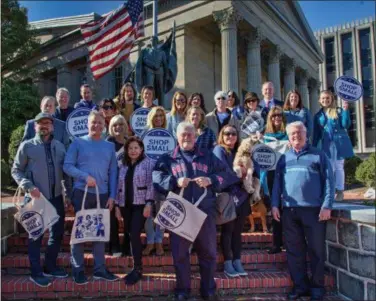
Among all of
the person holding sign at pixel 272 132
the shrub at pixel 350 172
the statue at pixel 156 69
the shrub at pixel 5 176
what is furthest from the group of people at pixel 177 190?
the shrub at pixel 350 172

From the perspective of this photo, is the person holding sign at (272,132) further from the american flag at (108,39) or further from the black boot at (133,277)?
the american flag at (108,39)

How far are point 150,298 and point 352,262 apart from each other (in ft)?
7.63

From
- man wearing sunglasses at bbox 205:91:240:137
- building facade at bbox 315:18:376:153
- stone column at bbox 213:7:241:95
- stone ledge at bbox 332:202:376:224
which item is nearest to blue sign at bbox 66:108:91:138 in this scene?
man wearing sunglasses at bbox 205:91:240:137

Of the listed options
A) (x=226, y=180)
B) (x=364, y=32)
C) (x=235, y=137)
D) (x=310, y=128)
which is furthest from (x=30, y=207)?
(x=364, y=32)

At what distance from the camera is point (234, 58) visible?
2073 centimetres

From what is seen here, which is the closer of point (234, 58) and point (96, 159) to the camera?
point (96, 159)

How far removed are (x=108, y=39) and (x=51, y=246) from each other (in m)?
7.32

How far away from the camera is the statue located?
11.6m

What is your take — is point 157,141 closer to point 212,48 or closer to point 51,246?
point 51,246

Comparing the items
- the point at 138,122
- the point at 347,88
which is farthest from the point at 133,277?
the point at 347,88

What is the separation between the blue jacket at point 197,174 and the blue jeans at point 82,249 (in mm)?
751

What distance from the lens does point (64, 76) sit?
30.8 metres

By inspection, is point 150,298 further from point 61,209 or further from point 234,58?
point 234,58

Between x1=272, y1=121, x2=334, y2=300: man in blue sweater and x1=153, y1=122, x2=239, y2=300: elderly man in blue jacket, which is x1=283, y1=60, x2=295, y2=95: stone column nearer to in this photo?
x1=272, y1=121, x2=334, y2=300: man in blue sweater
